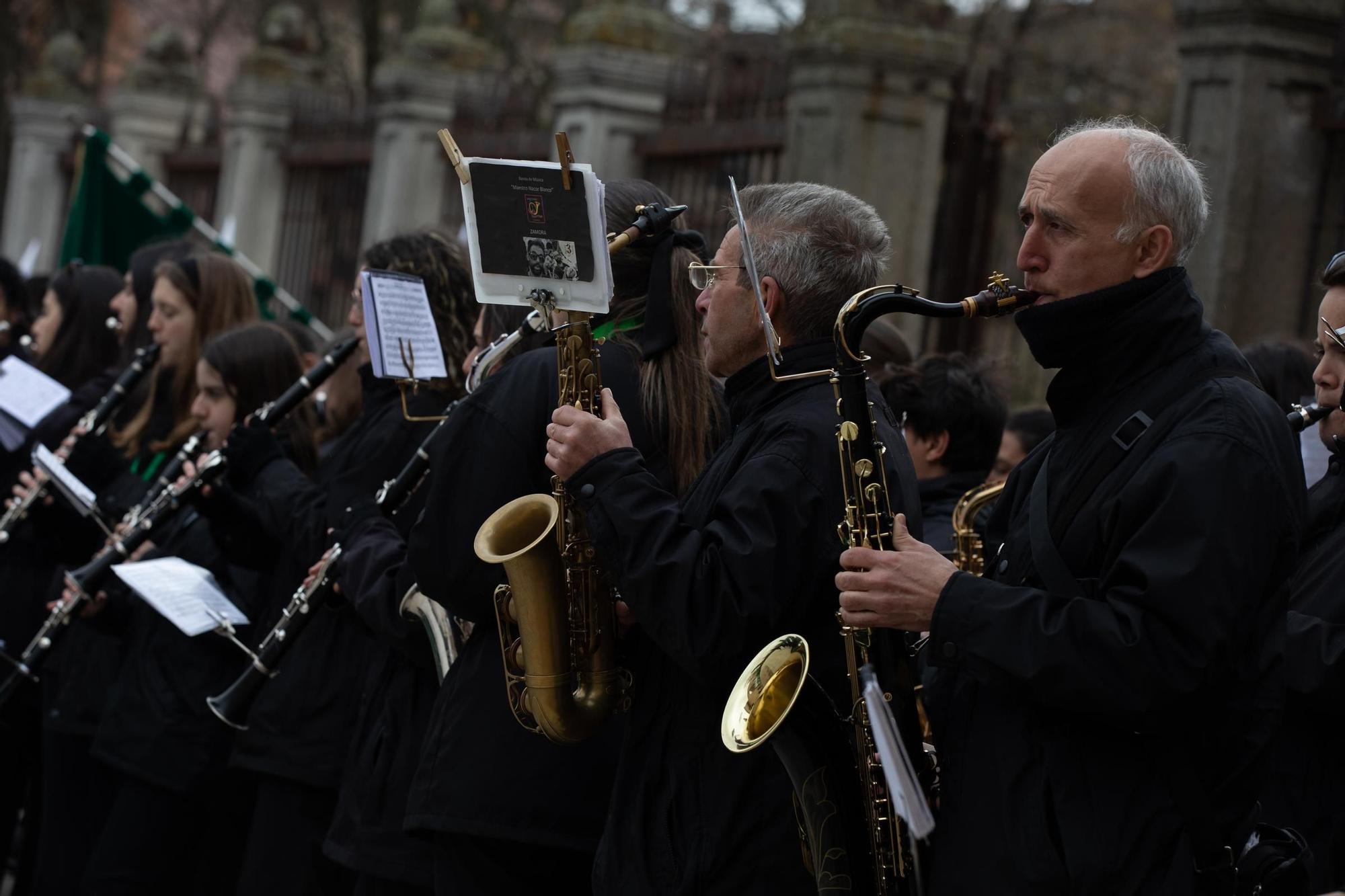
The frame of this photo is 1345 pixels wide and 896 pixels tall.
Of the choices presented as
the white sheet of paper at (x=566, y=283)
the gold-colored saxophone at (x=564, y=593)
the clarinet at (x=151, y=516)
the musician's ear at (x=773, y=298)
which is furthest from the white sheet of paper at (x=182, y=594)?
the musician's ear at (x=773, y=298)

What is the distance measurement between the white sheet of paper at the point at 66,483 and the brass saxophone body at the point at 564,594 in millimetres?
2692

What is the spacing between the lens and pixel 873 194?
860 cm

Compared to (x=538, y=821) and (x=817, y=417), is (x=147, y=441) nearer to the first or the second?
(x=538, y=821)

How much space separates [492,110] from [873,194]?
4.16 meters

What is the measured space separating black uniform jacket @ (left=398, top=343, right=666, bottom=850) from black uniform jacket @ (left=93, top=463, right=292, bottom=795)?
163 cm

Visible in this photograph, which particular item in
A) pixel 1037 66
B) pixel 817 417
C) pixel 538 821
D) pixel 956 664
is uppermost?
pixel 1037 66

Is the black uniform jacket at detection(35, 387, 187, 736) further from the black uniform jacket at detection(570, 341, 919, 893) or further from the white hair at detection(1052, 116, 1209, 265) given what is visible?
the white hair at detection(1052, 116, 1209, 265)

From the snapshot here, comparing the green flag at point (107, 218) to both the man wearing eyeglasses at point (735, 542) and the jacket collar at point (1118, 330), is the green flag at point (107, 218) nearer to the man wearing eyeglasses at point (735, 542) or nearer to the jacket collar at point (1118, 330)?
the man wearing eyeglasses at point (735, 542)

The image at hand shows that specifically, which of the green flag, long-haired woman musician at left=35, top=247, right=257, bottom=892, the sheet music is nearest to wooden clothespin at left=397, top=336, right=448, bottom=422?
the sheet music

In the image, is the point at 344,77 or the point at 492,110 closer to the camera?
the point at 492,110

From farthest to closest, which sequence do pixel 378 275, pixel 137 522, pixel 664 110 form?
pixel 664 110 < pixel 137 522 < pixel 378 275

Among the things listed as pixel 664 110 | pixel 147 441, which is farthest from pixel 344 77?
pixel 147 441

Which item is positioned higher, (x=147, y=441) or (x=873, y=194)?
(x=873, y=194)

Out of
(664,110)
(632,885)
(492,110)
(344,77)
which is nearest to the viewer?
(632,885)
